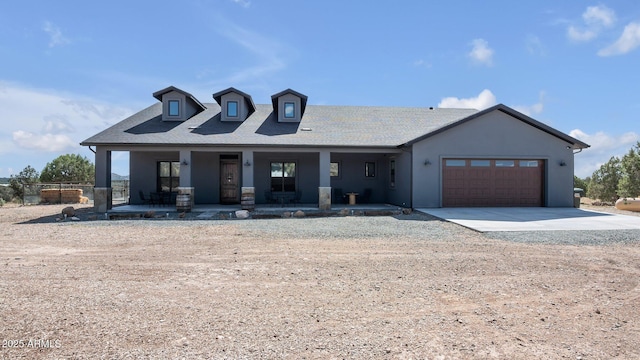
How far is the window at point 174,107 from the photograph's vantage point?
57.0 feet

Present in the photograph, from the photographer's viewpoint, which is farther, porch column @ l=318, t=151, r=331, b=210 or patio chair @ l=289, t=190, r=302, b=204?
patio chair @ l=289, t=190, r=302, b=204

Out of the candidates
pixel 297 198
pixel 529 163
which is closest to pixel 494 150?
pixel 529 163

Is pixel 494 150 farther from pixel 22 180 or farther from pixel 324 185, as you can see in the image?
pixel 22 180

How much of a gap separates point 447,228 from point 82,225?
11012mm

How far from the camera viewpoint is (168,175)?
688 inches

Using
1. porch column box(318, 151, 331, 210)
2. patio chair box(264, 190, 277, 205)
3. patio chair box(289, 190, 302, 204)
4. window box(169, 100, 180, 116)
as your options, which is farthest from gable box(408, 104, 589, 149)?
window box(169, 100, 180, 116)

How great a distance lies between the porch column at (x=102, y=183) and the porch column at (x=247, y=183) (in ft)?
17.7

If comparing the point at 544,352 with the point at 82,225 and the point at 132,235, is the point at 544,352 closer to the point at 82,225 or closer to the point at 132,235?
the point at 132,235

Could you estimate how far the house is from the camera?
14867 millimetres

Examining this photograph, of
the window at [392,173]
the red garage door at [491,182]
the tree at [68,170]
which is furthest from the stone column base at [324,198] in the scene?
the tree at [68,170]

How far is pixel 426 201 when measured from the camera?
1519 centimetres

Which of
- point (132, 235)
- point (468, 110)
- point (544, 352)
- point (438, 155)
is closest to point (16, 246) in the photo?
point (132, 235)

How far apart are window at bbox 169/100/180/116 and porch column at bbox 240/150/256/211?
16.4 feet

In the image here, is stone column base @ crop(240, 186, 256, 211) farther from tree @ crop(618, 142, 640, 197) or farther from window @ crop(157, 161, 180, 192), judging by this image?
tree @ crop(618, 142, 640, 197)
